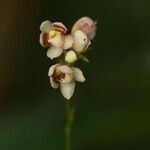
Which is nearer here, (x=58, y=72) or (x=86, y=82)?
(x=58, y=72)

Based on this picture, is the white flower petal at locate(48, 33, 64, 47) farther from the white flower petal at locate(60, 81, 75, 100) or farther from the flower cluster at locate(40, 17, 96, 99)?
the white flower petal at locate(60, 81, 75, 100)

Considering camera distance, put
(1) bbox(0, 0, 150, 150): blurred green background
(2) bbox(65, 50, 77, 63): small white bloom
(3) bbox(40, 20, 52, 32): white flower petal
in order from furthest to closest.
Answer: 1. (1) bbox(0, 0, 150, 150): blurred green background
2. (3) bbox(40, 20, 52, 32): white flower petal
3. (2) bbox(65, 50, 77, 63): small white bloom

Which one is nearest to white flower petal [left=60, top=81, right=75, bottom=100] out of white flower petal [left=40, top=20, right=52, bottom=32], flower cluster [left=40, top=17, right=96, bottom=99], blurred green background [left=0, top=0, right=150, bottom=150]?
flower cluster [left=40, top=17, right=96, bottom=99]

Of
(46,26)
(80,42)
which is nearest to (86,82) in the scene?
(46,26)

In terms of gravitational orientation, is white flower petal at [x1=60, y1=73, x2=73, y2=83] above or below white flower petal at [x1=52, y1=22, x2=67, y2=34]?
below

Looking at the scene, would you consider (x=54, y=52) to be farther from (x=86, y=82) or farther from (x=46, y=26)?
→ (x=86, y=82)

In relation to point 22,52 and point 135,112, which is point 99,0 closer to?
point 22,52

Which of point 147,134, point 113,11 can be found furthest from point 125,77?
point 113,11
